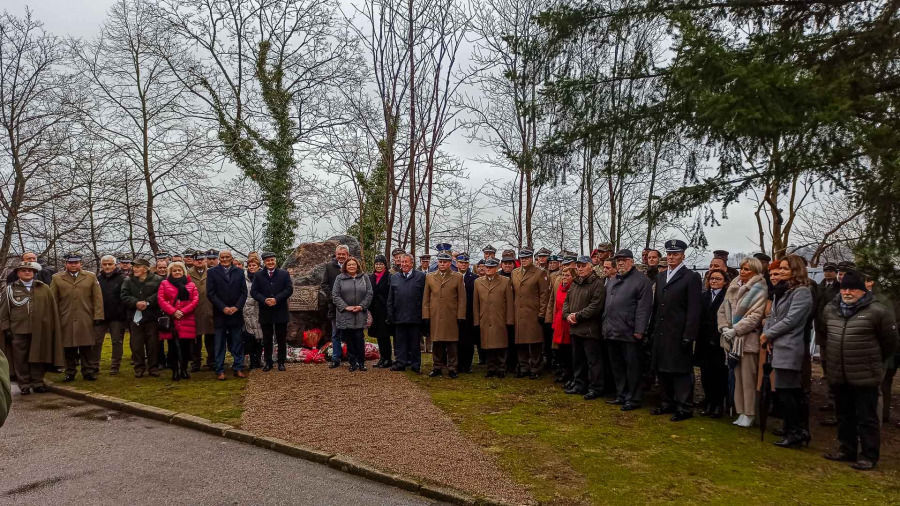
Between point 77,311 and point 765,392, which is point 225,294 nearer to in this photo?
point 77,311

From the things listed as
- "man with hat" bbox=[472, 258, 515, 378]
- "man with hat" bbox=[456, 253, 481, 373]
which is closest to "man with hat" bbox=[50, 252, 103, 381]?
"man with hat" bbox=[456, 253, 481, 373]

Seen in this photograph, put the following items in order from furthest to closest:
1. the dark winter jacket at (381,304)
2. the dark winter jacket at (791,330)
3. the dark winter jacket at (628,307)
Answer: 1. the dark winter jacket at (381,304)
2. the dark winter jacket at (628,307)
3. the dark winter jacket at (791,330)

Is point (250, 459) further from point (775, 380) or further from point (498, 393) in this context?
point (775, 380)

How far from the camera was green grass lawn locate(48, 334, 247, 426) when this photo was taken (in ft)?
25.7

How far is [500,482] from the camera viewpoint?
17.1 ft

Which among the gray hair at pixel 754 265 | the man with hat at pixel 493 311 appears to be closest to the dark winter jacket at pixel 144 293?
the man with hat at pixel 493 311

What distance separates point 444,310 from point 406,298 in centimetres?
76

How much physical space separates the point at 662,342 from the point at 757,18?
14.1 ft

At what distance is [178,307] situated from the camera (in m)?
10.1

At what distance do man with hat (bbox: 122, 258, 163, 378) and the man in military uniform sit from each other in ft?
1.98

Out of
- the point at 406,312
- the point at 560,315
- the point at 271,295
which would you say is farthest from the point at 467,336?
the point at 271,295

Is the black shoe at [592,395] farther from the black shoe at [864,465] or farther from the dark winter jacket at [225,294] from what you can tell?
the dark winter jacket at [225,294]

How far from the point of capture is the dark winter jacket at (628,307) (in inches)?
319

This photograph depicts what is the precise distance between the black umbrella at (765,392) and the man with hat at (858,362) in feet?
2.19
